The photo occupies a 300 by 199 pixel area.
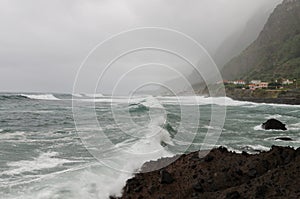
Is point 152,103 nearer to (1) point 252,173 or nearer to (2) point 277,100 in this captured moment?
(1) point 252,173

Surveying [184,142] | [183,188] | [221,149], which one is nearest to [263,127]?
[184,142]

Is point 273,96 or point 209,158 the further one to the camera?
point 273,96

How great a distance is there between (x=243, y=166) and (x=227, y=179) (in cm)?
85

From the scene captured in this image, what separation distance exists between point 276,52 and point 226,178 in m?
131

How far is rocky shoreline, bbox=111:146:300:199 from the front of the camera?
19.7 ft

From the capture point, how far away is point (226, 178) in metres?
6.86

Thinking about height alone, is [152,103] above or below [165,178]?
above

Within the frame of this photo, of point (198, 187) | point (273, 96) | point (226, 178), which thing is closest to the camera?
point (198, 187)

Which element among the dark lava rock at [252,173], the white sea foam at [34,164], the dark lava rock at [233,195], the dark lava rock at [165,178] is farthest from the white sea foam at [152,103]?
the dark lava rock at [233,195]

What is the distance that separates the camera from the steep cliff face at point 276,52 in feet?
358

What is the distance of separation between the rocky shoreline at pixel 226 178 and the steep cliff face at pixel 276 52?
320 feet

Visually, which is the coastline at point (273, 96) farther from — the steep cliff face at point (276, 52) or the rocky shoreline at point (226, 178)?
the rocky shoreline at point (226, 178)

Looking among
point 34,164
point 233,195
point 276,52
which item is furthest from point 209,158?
point 276,52

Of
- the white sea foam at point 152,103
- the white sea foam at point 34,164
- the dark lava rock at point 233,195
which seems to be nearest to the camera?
the dark lava rock at point 233,195
